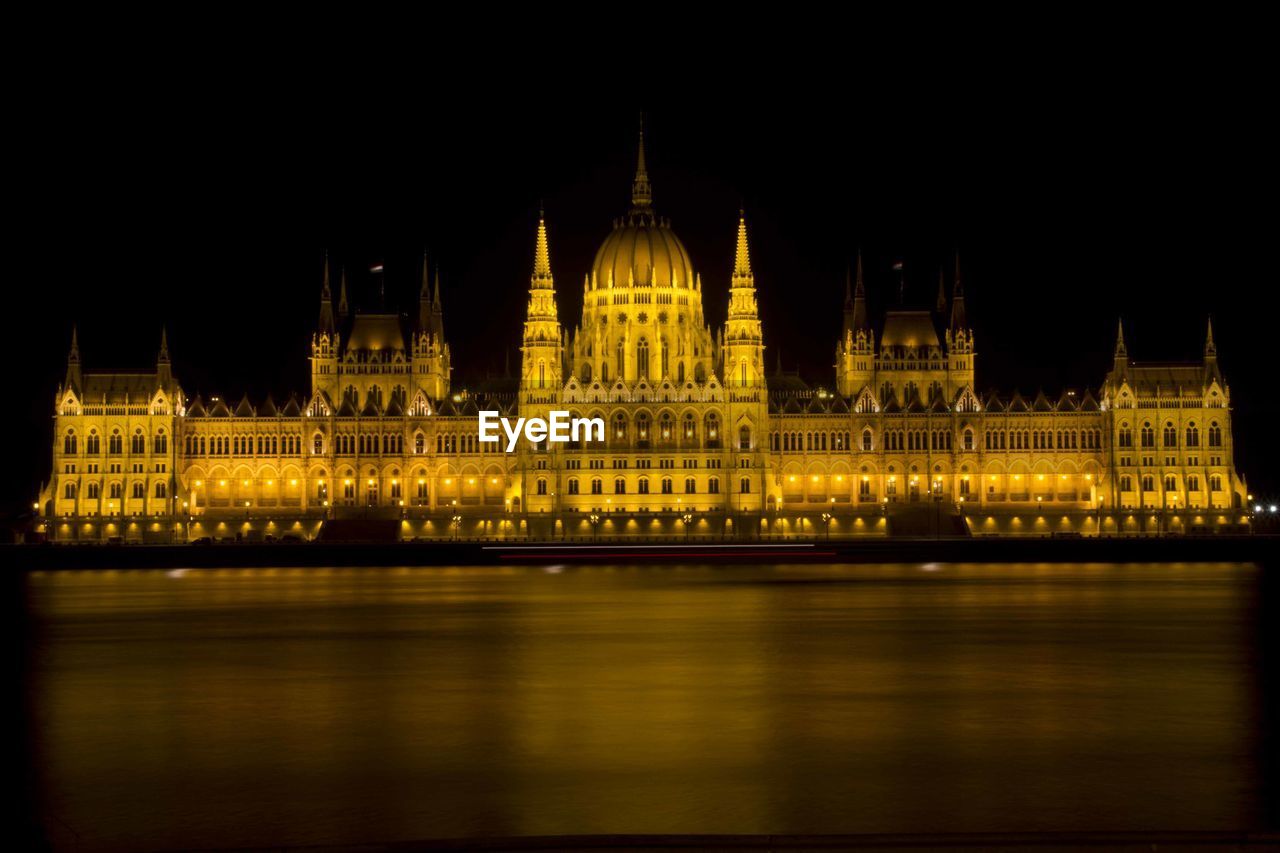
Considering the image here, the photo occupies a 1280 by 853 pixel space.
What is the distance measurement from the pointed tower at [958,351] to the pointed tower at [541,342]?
97.0ft

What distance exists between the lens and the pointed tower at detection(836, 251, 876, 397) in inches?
5167

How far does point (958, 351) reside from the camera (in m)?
131

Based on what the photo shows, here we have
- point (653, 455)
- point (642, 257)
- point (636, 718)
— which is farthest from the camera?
point (642, 257)

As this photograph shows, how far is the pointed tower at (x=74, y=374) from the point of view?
123m

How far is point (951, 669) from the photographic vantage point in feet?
140

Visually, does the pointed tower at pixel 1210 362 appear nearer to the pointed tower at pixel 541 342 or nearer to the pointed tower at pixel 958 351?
the pointed tower at pixel 958 351

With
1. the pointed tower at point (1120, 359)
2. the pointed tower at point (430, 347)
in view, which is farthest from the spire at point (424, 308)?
the pointed tower at point (1120, 359)

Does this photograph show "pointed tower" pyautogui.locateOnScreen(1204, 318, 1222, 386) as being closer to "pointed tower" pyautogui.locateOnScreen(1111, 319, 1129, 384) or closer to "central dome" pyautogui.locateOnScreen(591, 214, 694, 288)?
"pointed tower" pyautogui.locateOnScreen(1111, 319, 1129, 384)

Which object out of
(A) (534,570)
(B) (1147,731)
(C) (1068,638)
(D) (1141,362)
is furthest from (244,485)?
(B) (1147,731)

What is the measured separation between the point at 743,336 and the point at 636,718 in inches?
3571

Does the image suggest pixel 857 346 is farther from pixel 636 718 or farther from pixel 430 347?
pixel 636 718

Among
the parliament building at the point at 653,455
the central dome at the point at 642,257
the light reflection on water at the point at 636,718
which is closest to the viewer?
the light reflection on water at the point at 636,718

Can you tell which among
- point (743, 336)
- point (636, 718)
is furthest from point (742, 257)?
point (636, 718)

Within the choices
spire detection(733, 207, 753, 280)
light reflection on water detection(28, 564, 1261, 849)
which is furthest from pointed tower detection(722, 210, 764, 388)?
light reflection on water detection(28, 564, 1261, 849)
